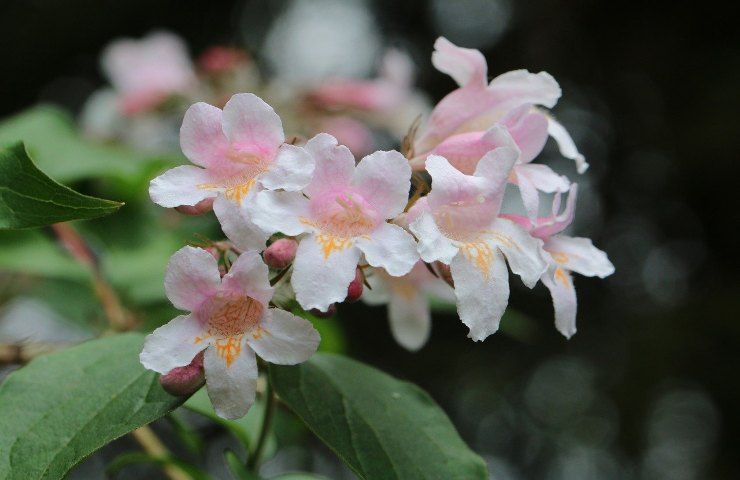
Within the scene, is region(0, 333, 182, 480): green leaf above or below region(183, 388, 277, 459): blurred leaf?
above

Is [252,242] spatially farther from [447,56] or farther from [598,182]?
[598,182]

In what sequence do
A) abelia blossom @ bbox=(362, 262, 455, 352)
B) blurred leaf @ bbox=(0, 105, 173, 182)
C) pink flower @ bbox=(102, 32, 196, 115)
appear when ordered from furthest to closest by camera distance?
pink flower @ bbox=(102, 32, 196, 115) → blurred leaf @ bbox=(0, 105, 173, 182) → abelia blossom @ bbox=(362, 262, 455, 352)

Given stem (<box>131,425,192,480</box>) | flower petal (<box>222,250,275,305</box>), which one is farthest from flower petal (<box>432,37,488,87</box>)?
stem (<box>131,425,192,480</box>)

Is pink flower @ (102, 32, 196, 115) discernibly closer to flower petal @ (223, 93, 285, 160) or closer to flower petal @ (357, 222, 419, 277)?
flower petal @ (223, 93, 285, 160)

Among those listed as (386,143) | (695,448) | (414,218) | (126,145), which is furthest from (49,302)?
(695,448)

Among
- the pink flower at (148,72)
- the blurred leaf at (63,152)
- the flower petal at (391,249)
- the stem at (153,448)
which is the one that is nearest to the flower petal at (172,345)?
the flower petal at (391,249)

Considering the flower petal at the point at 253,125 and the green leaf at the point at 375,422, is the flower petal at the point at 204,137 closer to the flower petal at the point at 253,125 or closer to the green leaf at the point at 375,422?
the flower petal at the point at 253,125
